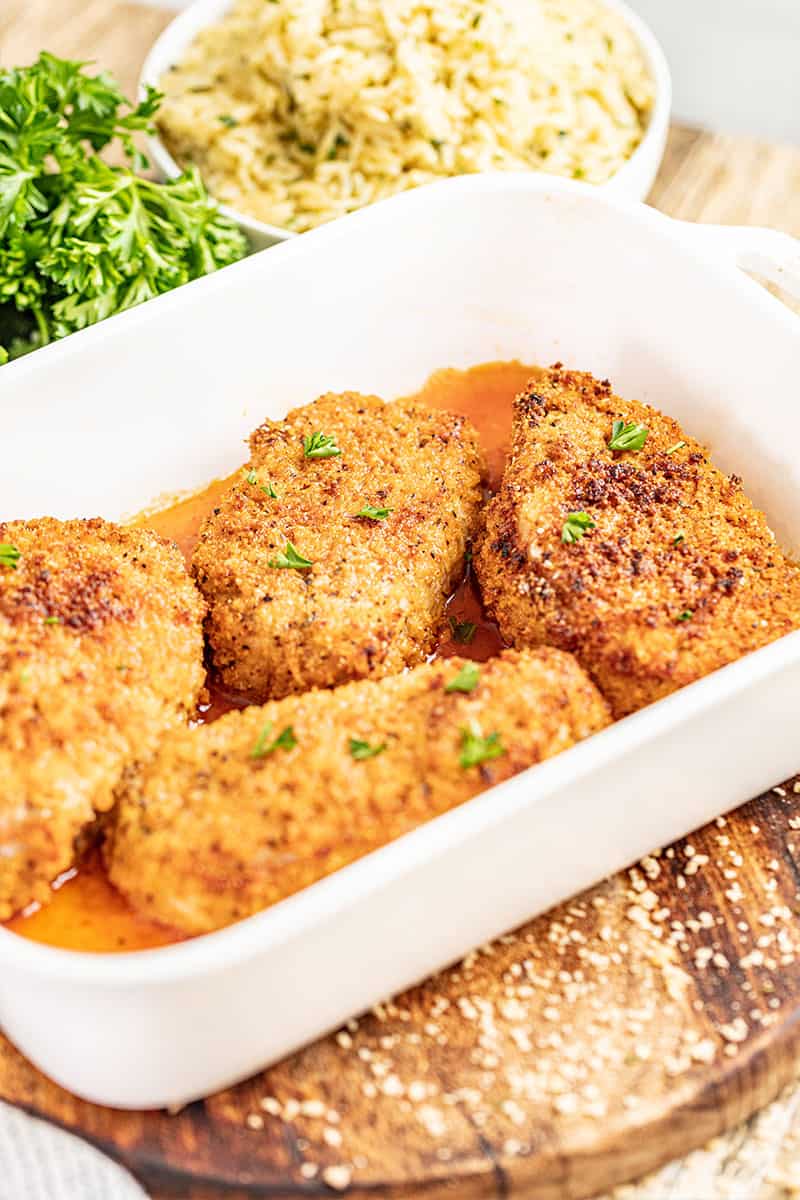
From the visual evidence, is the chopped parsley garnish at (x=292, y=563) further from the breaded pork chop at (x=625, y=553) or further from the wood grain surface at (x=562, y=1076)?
the wood grain surface at (x=562, y=1076)

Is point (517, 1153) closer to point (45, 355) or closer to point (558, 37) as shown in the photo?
point (45, 355)

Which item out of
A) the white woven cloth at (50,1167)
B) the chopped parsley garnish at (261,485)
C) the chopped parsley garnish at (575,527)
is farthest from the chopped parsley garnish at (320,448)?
the white woven cloth at (50,1167)

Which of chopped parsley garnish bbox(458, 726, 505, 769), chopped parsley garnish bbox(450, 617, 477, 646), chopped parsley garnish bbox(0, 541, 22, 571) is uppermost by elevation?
chopped parsley garnish bbox(0, 541, 22, 571)

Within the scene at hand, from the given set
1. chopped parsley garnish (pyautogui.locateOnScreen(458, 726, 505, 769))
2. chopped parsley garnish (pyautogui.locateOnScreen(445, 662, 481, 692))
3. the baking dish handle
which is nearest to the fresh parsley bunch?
the baking dish handle

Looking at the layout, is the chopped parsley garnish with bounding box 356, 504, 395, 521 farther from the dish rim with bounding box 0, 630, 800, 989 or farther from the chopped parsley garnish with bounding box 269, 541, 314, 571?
the dish rim with bounding box 0, 630, 800, 989

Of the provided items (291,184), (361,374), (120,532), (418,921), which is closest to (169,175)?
(291,184)

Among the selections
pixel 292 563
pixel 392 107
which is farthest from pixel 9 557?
pixel 392 107
